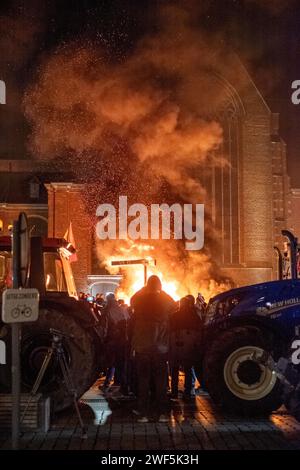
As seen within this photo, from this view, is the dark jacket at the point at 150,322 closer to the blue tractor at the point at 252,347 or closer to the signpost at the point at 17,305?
the blue tractor at the point at 252,347

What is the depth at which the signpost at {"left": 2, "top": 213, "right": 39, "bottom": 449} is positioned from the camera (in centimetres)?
538

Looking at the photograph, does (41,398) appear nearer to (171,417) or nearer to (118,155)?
(171,417)

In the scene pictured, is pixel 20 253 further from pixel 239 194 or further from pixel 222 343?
pixel 239 194

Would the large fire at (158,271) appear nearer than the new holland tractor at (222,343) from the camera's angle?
No

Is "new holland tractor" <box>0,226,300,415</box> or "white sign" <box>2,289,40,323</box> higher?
"white sign" <box>2,289,40,323</box>

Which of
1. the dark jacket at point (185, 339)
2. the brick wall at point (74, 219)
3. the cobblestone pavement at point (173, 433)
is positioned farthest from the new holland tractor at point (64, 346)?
the brick wall at point (74, 219)

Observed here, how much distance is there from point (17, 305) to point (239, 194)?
34.4m

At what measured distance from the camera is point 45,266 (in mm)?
8992

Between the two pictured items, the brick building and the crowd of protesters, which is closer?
the crowd of protesters

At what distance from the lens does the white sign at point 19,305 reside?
17.9 feet

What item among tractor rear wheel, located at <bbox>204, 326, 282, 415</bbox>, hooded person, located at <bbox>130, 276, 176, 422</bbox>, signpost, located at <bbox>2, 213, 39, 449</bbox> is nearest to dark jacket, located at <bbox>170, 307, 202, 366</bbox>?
tractor rear wheel, located at <bbox>204, 326, 282, 415</bbox>

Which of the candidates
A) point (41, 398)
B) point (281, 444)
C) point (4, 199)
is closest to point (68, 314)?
point (41, 398)

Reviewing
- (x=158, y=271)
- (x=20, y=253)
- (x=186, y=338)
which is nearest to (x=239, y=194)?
(x=158, y=271)

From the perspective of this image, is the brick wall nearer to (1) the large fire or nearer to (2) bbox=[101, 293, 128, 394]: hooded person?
(1) the large fire
